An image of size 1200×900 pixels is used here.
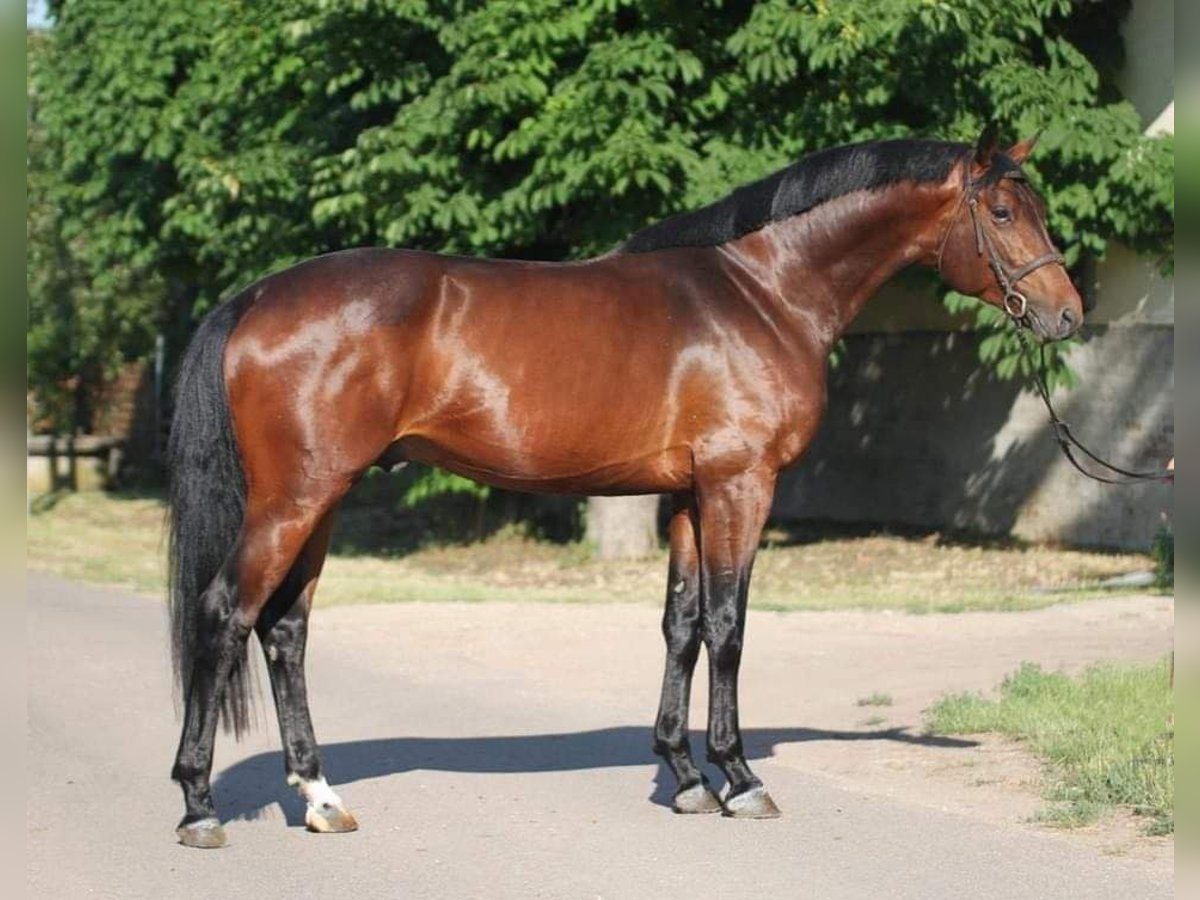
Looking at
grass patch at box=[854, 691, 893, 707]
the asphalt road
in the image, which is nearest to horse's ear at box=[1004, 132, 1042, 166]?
the asphalt road

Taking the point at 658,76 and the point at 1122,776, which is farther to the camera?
the point at 658,76

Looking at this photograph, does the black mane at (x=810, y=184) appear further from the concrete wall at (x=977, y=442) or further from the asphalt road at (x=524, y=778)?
the concrete wall at (x=977, y=442)

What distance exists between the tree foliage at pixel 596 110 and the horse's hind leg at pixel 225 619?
7617mm

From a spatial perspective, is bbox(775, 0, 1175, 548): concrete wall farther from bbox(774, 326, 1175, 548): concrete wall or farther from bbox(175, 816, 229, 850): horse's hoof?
bbox(175, 816, 229, 850): horse's hoof

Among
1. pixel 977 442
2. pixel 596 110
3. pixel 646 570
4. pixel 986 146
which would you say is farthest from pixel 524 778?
pixel 977 442

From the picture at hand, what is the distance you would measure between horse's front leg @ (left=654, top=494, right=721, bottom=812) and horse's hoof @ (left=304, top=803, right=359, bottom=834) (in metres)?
1.28

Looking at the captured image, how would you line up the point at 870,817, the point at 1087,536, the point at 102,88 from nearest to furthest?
the point at 870,817, the point at 1087,536, the point at 102,88

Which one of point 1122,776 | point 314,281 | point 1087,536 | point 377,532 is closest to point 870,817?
point 1122,776

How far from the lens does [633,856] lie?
652 centimetres

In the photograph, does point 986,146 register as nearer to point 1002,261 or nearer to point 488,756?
point 1002,261

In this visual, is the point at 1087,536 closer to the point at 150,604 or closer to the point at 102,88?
the point at 150,604

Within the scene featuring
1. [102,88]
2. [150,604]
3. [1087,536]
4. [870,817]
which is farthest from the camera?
[102,88]

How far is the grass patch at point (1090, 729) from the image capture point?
23.0 ft

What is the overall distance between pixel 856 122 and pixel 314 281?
28.4 ft
